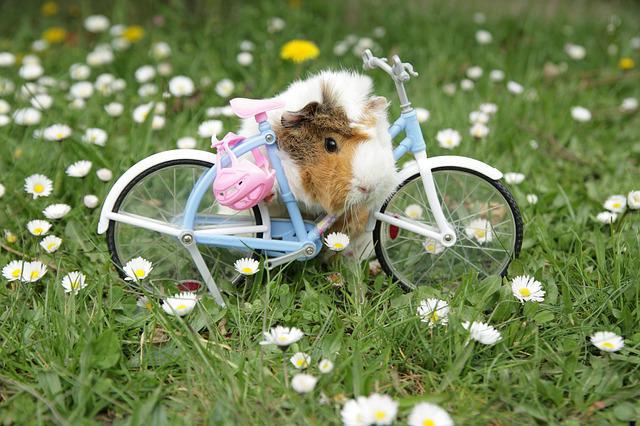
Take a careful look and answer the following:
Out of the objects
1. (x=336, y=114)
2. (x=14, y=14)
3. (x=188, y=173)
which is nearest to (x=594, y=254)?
(x=336, y=114)

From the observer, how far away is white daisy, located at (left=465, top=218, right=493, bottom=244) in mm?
2354

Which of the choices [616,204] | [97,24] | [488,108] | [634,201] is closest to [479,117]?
[488,108]

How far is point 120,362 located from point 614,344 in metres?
1.36

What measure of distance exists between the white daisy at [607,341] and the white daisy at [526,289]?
21 centimetres

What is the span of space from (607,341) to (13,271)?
1792 mm

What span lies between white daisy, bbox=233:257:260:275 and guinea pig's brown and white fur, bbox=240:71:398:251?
0.24 meters

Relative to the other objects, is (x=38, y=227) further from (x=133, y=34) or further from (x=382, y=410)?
(x=133, y=34)

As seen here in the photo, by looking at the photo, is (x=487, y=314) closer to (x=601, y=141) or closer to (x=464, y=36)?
(x=601, y=141)

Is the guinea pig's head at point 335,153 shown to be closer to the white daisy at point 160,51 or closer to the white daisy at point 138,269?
the white daisy at point 138,269

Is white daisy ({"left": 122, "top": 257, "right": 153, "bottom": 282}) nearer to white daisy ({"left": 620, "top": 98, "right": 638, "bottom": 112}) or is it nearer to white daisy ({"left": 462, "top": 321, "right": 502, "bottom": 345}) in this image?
white daisy ({"left": 462, "top": 321, "right": 502, "bottom": 345})

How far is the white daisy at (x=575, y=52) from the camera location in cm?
413

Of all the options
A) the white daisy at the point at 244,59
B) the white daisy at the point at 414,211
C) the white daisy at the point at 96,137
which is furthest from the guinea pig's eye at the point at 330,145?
the white daisy at the point at 244,59

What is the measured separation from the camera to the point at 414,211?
95.8 inches

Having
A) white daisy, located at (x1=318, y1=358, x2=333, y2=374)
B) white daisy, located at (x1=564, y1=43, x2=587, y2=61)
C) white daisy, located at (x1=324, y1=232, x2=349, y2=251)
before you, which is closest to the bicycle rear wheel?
white daisy, located at (x1=324, y1=232, x2=349, y2=251)
